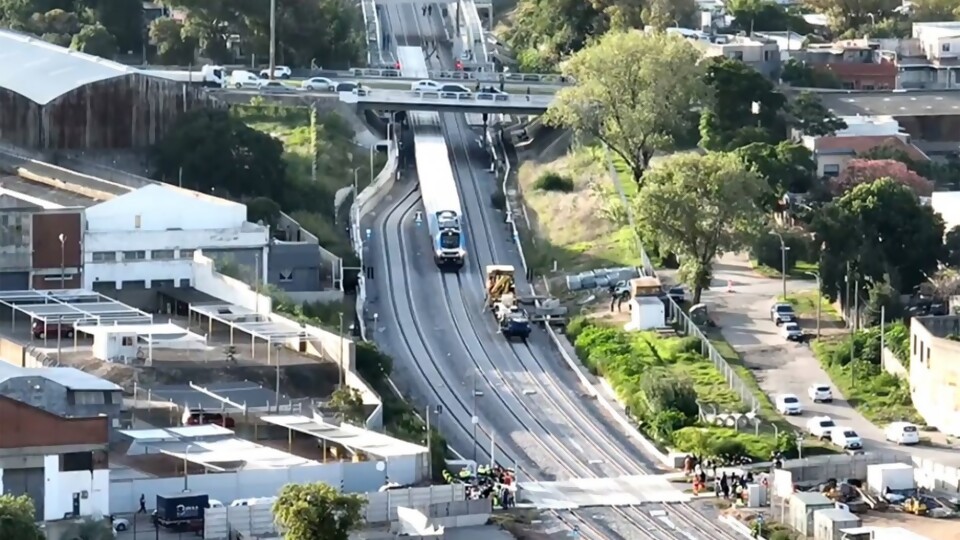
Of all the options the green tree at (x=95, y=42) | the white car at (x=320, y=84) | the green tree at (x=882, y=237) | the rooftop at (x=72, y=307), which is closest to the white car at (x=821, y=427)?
the green tree at (x=882, y=237)

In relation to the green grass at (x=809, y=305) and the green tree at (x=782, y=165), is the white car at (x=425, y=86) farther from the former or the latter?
the green grass at (x=809, y=305)

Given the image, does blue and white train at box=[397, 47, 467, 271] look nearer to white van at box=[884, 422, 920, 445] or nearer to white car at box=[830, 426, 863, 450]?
white car at box=[830, 426, 863, 450]

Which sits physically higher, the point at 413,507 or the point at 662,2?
the point at 662,2

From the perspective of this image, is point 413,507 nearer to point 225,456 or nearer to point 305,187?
point 225,456

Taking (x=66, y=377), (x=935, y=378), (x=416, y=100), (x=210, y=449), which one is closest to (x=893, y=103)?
(x=416, y=100)

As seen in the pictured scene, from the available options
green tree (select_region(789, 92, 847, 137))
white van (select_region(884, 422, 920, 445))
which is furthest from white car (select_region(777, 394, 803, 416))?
green tree (select_region(789, 92, 847, 137))

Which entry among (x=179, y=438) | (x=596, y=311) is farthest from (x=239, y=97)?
(x=179, y=438)
